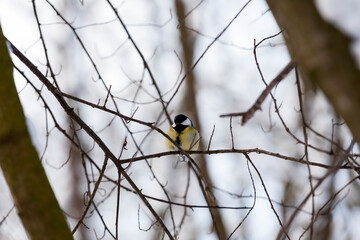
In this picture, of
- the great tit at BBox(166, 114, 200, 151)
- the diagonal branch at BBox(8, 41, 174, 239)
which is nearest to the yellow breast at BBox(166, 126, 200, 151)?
the great tit at BBox(166, 114, 200, 151)

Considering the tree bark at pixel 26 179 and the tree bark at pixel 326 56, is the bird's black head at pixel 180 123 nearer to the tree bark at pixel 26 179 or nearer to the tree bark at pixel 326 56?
the tree bark at pixel 26 179

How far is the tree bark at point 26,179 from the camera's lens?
1.34 m

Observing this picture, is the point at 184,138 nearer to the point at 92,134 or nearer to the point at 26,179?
the point at 92,134

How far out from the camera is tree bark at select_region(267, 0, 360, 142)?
33.8 inches

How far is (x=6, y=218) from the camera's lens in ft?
7.29

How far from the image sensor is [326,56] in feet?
2.88

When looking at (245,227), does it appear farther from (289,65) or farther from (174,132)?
(289,65)

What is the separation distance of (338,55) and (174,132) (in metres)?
3.37

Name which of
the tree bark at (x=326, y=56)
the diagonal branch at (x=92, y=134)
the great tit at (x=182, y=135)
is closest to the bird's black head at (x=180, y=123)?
the great tit at (x=182, y=135)

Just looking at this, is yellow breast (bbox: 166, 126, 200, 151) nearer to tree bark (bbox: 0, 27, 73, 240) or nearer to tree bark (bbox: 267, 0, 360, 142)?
tree bark (bbox: 0, 27, 73, 240)

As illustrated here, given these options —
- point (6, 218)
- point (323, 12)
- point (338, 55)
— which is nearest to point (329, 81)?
point (338, 55)

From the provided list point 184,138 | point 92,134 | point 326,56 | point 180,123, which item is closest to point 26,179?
point 92,134

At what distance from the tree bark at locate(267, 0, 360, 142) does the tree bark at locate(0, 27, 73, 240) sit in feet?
2.73

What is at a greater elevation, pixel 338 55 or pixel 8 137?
pixel 8 137
